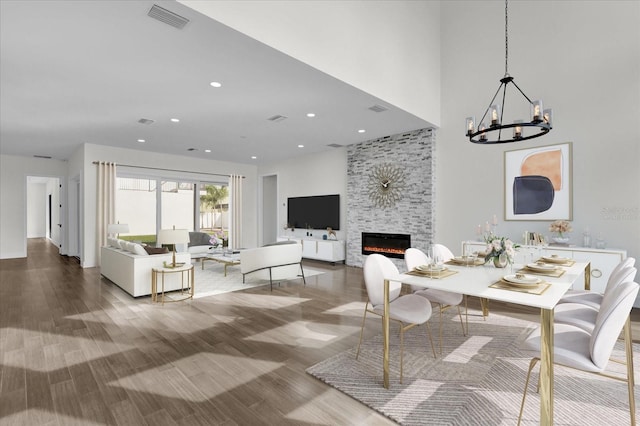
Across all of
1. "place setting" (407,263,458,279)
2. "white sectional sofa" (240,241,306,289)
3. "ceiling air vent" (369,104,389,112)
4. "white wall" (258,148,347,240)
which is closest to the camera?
"place setting" (407,263,458,279)

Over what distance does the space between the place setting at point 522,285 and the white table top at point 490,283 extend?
37mm

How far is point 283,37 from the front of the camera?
123 inches

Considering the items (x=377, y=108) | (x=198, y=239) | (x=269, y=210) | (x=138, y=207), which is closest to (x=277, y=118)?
(x=377, y=108)

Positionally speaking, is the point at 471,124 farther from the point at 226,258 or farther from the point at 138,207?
the point at 138,207

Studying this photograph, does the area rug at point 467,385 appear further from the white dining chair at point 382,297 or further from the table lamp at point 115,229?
the table lamp at point 115,229

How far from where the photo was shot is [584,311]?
95.1 inches

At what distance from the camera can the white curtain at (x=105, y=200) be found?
23.6ft

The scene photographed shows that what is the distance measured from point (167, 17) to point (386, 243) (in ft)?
17.4

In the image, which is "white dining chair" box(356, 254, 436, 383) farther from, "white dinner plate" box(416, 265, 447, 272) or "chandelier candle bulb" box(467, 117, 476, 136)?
"chandelier candle bulb" box(467, 117, 476, 136)

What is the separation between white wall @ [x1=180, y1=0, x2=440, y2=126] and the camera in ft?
9.69

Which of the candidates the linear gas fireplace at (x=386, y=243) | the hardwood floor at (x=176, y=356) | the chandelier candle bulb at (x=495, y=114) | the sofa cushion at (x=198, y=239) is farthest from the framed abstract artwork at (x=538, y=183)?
the sofa cushion at (x=198, y=239)

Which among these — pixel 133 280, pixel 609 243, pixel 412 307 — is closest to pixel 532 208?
pixel 609 243

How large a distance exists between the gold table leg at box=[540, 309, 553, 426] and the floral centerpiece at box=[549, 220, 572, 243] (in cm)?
344

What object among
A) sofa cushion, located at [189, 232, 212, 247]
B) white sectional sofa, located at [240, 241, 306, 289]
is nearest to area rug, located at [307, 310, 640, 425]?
white sectional sofa, located at [240, 241, 306, 289]
